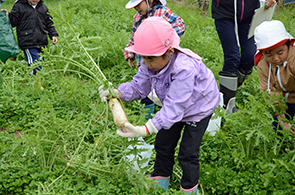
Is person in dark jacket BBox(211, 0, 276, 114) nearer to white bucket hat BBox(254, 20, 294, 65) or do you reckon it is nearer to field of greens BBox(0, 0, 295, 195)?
field of greens BBox(0, 0, 295, 195)

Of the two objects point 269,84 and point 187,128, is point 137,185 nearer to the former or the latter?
point 187,128

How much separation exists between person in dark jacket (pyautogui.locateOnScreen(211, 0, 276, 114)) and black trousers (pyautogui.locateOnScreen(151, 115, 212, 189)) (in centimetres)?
140

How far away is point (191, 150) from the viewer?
2.32 metres

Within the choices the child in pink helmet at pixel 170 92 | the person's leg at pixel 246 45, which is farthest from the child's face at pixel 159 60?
the person's leg at pixel 246 45

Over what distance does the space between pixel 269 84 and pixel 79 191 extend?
1.90m

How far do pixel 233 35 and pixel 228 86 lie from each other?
23.1 inches

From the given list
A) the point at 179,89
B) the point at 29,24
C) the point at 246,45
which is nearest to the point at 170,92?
the point at 179,89

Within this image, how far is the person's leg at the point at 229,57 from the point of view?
3.47m

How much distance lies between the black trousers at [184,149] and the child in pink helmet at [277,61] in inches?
27.5

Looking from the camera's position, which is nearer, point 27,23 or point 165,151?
point 165,151

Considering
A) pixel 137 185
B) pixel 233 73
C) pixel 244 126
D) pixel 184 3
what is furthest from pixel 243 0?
pixel 184 3

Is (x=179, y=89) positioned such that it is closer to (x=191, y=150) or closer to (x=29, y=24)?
(x=191, y=150)

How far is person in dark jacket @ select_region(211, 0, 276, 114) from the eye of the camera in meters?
3.43

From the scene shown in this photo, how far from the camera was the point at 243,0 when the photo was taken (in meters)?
3.43
